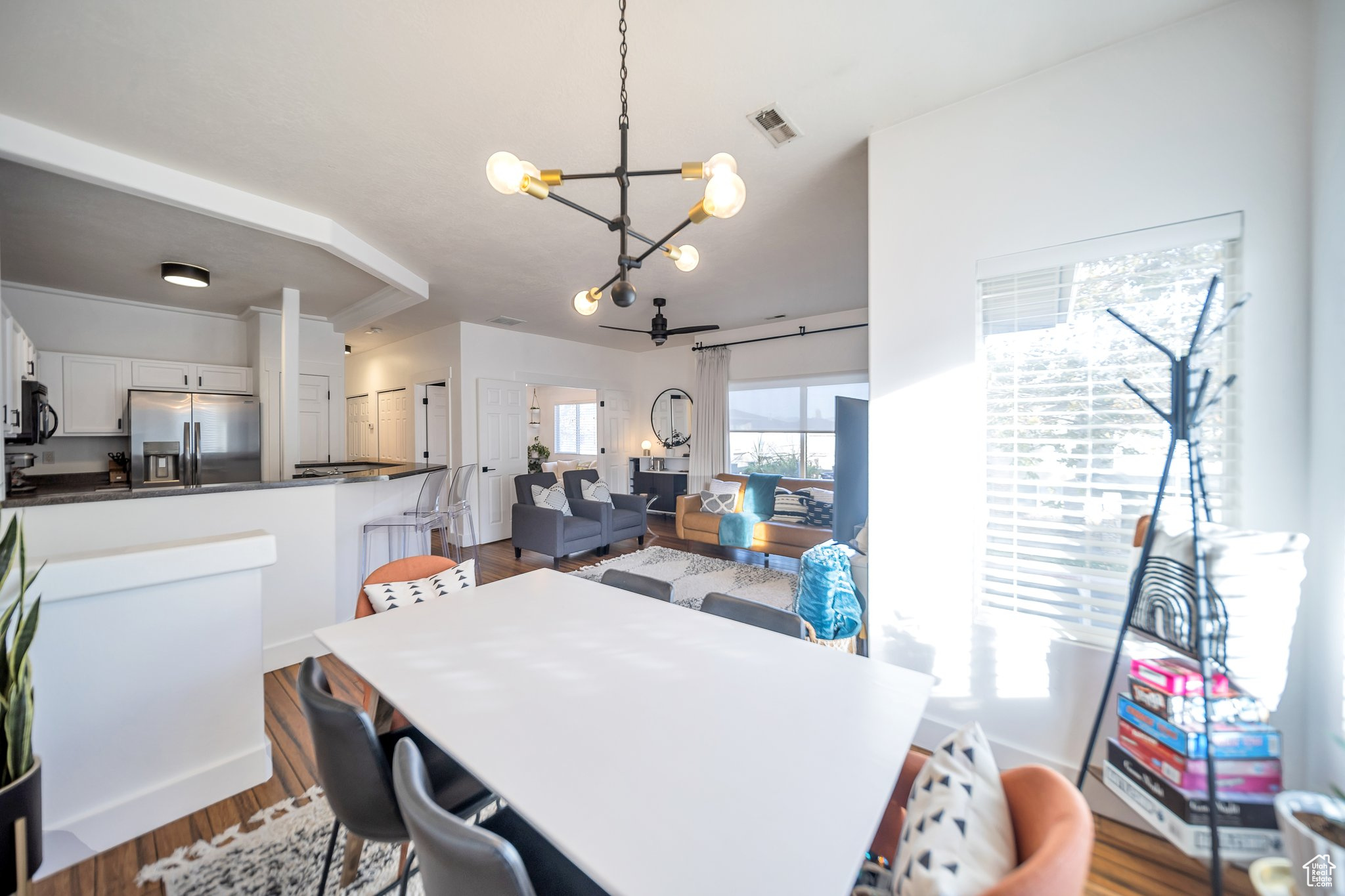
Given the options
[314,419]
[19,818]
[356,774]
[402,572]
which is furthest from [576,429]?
[356,774]


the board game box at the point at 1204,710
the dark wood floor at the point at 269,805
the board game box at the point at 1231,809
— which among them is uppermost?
the board game box at the point at 1204,710

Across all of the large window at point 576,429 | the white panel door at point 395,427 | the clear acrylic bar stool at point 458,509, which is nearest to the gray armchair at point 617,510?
the clear acrylic bar stool at point 458,509

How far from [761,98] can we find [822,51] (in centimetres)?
28

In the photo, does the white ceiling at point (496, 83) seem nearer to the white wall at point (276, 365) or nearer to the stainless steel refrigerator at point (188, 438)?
the white wall at point (276, 365)

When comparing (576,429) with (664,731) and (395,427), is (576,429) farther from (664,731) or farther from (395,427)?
(664,731)

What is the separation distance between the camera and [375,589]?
6.00 feet

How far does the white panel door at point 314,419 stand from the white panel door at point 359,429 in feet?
5.62

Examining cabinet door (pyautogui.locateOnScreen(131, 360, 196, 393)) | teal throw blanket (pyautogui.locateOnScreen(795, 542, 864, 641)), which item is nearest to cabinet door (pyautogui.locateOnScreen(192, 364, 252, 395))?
cabinet door (pyautogui.locateOnScreen(131, 360, 196, 393))

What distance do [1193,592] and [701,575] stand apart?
346 centimetres

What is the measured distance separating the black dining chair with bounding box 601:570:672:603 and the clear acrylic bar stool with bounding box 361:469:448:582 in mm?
2152

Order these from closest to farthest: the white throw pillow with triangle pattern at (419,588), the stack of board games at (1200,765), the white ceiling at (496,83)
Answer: the stack of board games at (1200,765)
the white ceiling at (496,83)
the white throw pillow with triangle pattern at (419,588)

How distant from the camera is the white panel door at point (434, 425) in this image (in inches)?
249

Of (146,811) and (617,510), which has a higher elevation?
(617,510)

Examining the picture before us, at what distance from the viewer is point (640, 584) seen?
205 cm
